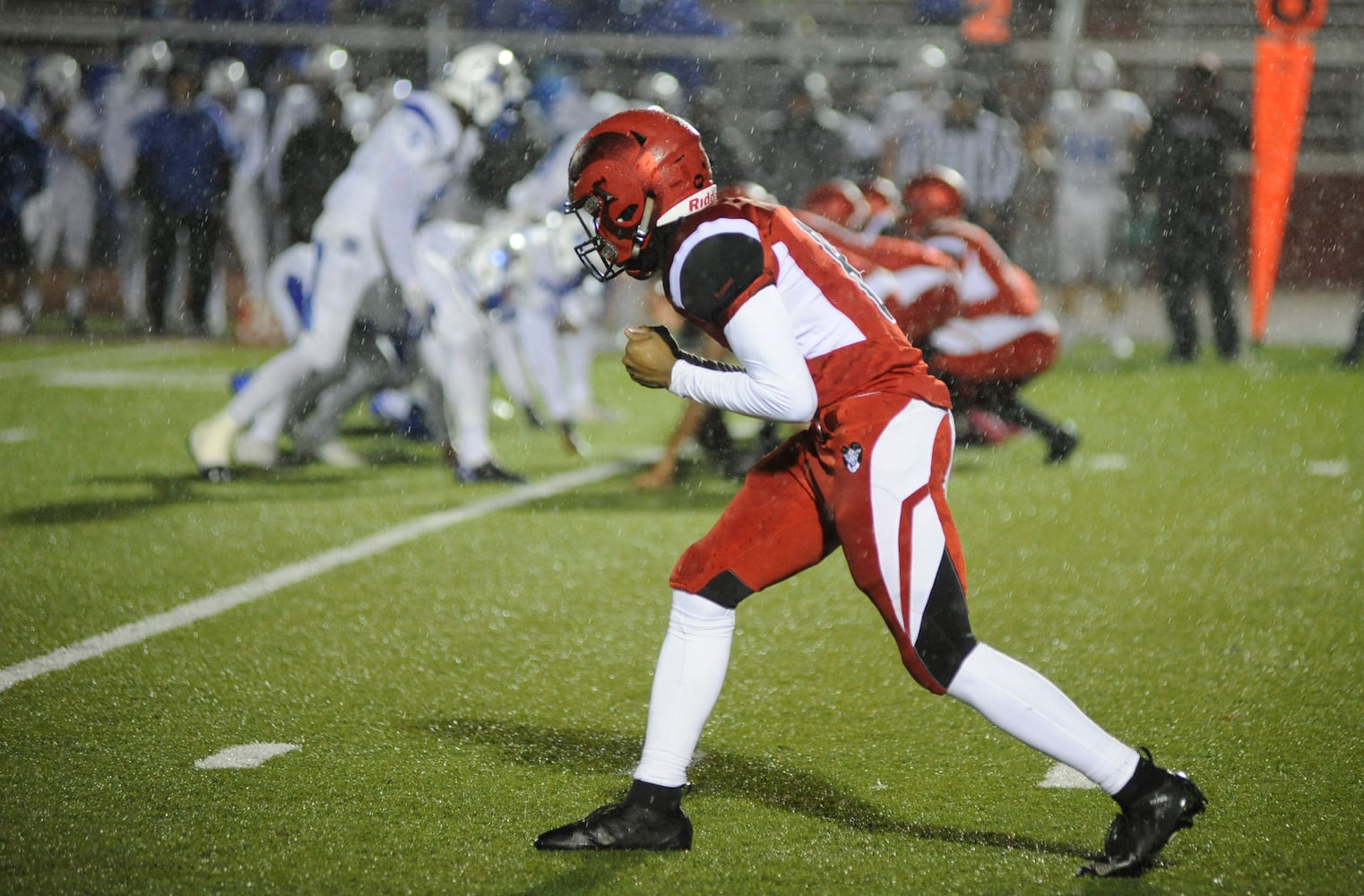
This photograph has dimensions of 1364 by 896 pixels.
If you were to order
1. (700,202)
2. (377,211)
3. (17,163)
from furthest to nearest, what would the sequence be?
(17,163) < (377,211) < (700,202)

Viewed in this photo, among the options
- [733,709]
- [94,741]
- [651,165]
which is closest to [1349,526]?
[733,709]

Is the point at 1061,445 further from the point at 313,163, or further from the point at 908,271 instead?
the point at 313,163

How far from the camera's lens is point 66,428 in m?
8.87

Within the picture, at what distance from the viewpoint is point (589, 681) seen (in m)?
4.43

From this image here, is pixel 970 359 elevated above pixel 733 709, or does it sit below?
above

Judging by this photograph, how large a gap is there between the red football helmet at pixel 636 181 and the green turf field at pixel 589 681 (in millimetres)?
1180

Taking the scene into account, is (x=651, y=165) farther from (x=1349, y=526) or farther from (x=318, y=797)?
(x=1349, y=526)

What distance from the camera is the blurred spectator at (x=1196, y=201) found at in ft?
39.6

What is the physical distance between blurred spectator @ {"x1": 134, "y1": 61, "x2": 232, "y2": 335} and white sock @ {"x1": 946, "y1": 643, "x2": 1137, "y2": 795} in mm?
11467

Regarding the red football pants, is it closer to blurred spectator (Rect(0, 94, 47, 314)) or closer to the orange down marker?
blurred spectator (Rect(0, 94, 47, 314))

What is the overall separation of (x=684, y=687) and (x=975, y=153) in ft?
31.5

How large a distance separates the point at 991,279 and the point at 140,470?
13.4ft

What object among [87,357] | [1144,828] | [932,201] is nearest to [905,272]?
[932,201]

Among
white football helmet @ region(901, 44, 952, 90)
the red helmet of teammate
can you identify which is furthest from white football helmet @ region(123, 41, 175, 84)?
the red helmet of teammate
